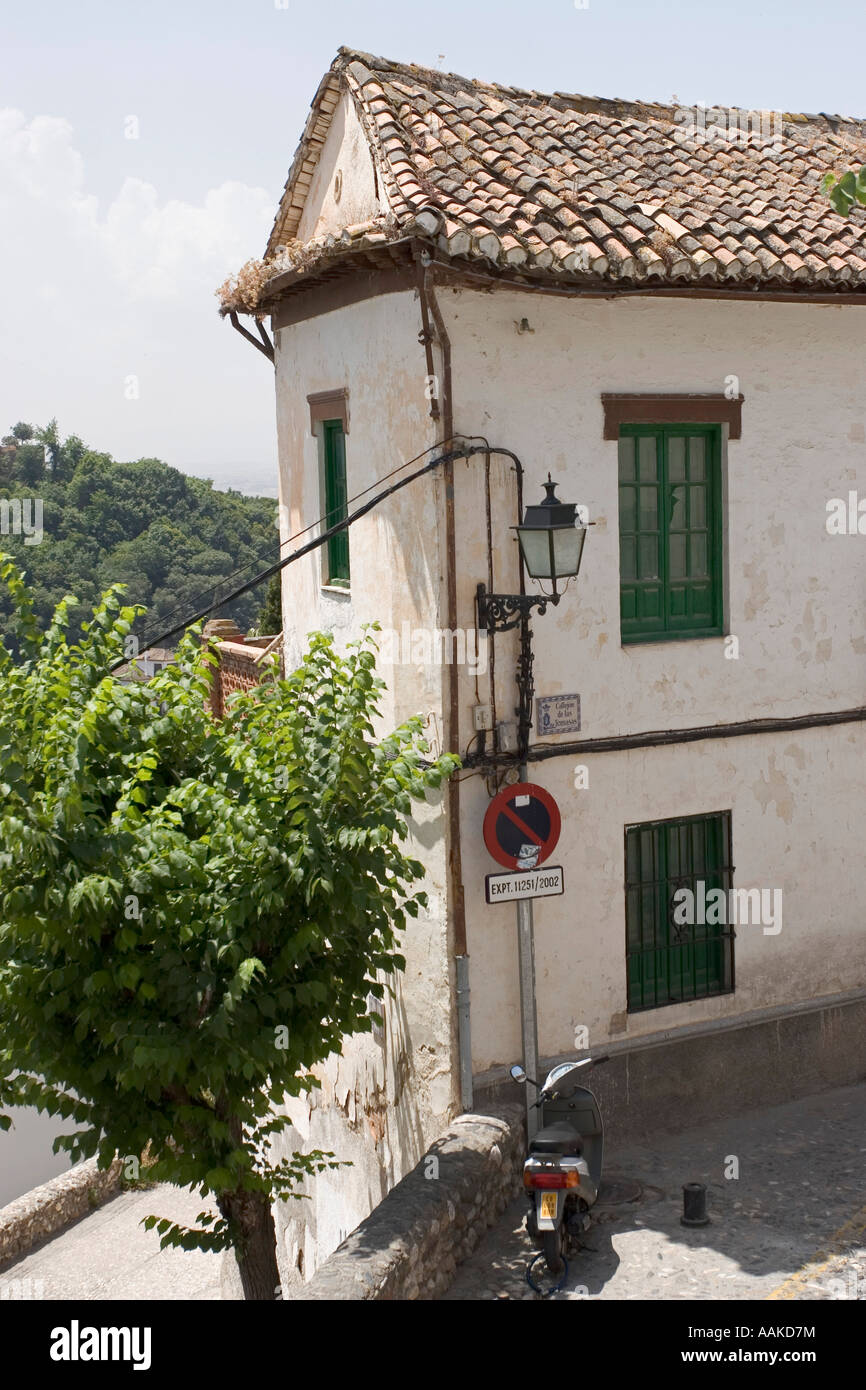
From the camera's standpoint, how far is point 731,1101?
418 inches

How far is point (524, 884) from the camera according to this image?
951 centimetres

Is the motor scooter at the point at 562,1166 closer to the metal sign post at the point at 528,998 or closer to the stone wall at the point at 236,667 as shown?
the metal sign post at the point at 528,998

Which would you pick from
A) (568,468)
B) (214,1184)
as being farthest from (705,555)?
(214,1184)

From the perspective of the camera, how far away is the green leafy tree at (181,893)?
7113 millimetres

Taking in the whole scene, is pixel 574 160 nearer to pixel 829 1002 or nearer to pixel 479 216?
pixel 479 216

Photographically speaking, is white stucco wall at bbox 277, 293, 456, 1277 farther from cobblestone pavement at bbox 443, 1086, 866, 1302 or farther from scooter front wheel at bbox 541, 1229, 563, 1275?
scooter front wheel at bbox 541, 1229, 563, 1275

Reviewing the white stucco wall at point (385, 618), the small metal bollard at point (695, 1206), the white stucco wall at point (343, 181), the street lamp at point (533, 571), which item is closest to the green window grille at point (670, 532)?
→ the street lamp at point (533, 571)

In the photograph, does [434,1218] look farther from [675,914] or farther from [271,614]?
[271,614]

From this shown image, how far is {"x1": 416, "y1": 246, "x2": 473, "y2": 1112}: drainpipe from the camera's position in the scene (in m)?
9.09

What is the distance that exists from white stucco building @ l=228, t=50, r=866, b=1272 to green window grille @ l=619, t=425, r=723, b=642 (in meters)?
0.02

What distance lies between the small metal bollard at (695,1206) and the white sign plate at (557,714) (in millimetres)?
3068

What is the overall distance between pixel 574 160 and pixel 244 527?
142 feet

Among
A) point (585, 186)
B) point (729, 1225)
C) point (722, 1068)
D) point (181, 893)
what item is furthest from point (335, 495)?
point (729, 1225)

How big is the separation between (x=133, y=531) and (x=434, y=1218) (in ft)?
135
